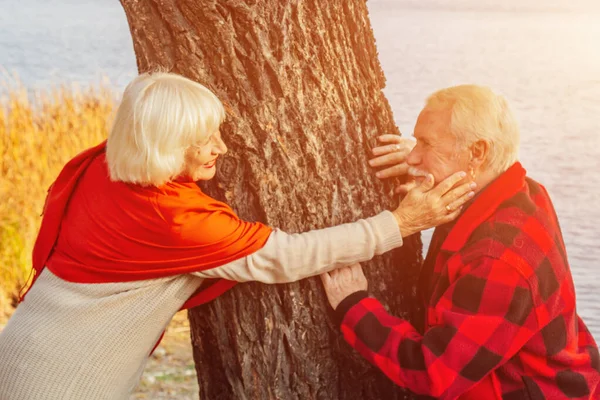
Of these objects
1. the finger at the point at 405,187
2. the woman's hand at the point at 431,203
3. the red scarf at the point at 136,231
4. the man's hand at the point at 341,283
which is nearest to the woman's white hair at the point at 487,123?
the woman's hand at the point at 431,203

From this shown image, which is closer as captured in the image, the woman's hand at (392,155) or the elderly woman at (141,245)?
the elderly woman at (141,245)

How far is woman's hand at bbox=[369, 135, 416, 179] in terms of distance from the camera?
9.52 feet

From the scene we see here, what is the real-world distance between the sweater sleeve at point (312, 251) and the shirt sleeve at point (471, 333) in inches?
11.2

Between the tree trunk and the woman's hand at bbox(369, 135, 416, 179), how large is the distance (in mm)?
36

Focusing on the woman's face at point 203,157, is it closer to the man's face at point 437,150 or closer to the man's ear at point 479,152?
the man's face at point 437,150

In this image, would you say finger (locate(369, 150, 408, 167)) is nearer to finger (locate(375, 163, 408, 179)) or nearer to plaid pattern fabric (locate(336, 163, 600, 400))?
finger (locate(375, 163, 408, 179))

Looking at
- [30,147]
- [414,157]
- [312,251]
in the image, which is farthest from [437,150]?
[30,147]

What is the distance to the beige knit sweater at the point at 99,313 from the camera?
2.61 meters

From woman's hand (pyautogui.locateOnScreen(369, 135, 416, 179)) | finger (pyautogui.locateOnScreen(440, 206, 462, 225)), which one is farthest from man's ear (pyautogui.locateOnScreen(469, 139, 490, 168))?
woman's hand (pyautogui.locateOnScreen(369, 135, 416, 179))

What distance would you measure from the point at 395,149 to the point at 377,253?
0.41 m

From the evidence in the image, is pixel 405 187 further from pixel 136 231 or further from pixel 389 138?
pixel 136 231

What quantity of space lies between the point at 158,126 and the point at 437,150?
886 mm

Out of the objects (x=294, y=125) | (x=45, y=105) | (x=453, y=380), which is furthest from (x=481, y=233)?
(x=45, y=105)

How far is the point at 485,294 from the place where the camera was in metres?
2.46
